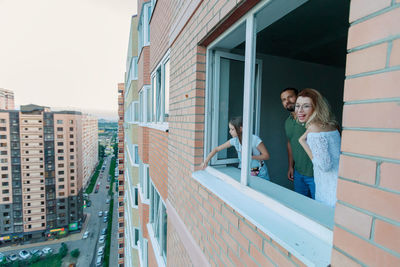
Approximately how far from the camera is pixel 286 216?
4.26 feet

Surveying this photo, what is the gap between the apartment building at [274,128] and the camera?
2.33ft

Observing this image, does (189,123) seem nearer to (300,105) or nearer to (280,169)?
(300,105)

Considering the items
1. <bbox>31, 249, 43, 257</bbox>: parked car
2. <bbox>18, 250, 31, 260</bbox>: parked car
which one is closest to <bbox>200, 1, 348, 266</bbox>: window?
<bbox>31, 249, 43, 257</bbox>: parked car

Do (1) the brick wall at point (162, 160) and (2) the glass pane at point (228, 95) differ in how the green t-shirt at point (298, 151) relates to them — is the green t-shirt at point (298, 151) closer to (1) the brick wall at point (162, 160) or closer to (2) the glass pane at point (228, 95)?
(2) the glass pane at point (228, 95)

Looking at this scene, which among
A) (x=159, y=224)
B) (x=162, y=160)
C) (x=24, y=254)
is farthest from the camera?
(x=24, y=254)

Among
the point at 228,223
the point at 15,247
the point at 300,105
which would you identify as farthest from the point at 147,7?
the point at 15,247

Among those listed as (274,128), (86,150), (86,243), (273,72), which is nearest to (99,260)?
(86,243)

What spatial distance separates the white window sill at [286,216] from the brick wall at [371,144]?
0.62 ft

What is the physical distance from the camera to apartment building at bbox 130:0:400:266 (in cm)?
71

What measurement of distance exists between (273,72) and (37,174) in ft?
119

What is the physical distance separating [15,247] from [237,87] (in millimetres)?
40564

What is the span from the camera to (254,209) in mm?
1455

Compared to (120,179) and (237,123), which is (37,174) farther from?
(237,123)

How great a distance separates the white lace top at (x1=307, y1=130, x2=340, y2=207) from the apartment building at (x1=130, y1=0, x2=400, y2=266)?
6.9 inches
